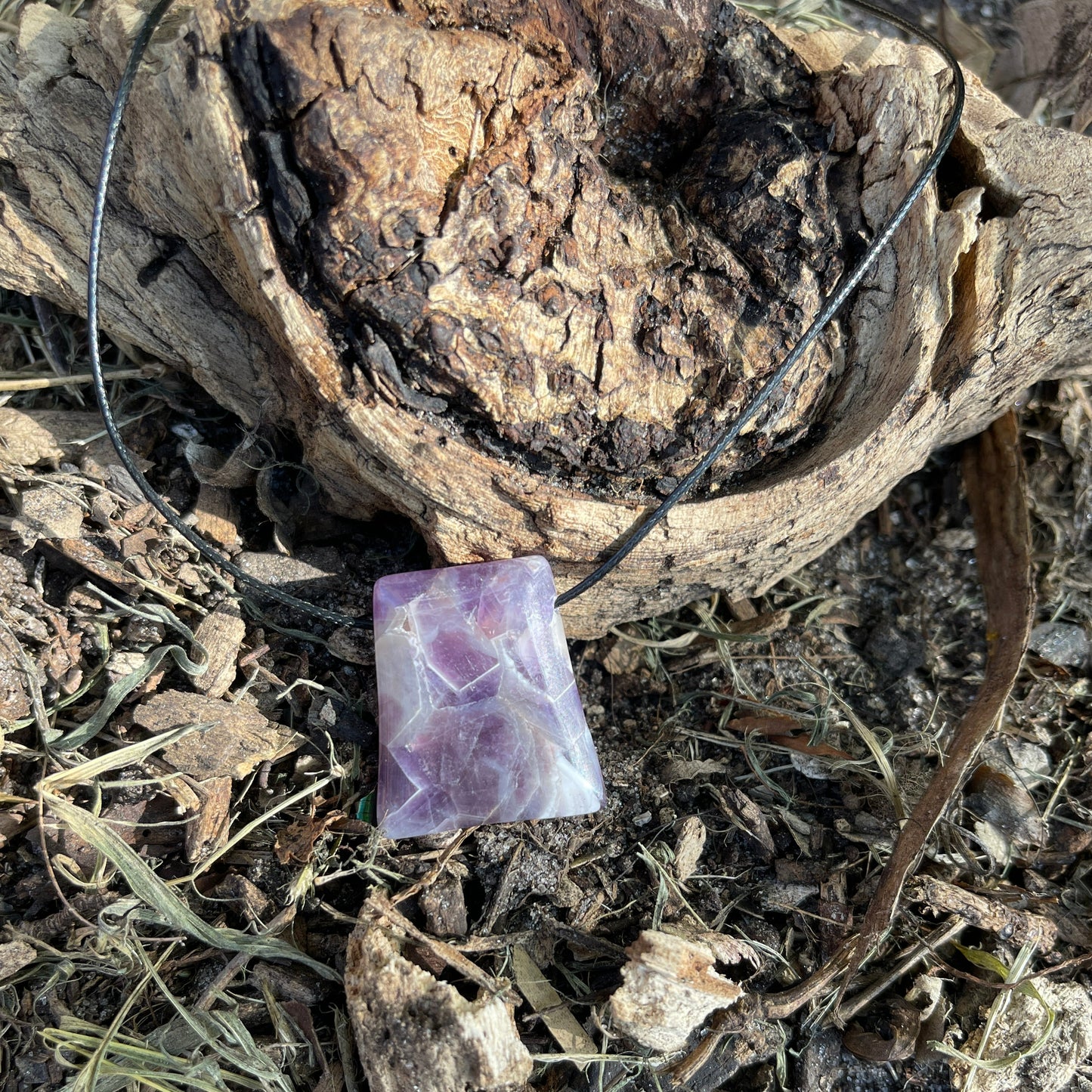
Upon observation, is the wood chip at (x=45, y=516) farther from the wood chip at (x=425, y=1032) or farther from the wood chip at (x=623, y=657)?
the wood chip at (x=623, y=657)

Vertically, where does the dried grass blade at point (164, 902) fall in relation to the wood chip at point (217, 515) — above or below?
below

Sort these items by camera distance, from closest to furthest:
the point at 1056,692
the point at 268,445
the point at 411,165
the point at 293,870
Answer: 1. the point at 411,165
2. the point at 293,870
3. the point at 268,445
4. the point at 1056,692

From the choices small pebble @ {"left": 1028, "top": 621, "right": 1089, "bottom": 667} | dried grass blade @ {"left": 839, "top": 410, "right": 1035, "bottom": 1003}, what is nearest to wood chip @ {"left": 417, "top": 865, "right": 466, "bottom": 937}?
dried grass blade @ {"left": 839, "top": 410, "right": 1035, "bottom": 1003}

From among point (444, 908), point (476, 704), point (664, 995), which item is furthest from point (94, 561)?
point (664, 995)

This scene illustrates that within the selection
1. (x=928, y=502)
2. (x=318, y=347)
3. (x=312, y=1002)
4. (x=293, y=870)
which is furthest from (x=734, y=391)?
(x=312, y=1002)

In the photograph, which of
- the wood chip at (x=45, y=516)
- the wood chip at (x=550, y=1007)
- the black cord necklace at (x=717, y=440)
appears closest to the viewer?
the wood chip at (x=550, y=1007)

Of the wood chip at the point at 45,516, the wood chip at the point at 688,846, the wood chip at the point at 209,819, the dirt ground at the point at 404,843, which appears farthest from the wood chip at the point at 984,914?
the wood chip at the point at 45,516

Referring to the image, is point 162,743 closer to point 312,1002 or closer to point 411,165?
point 312,1002
